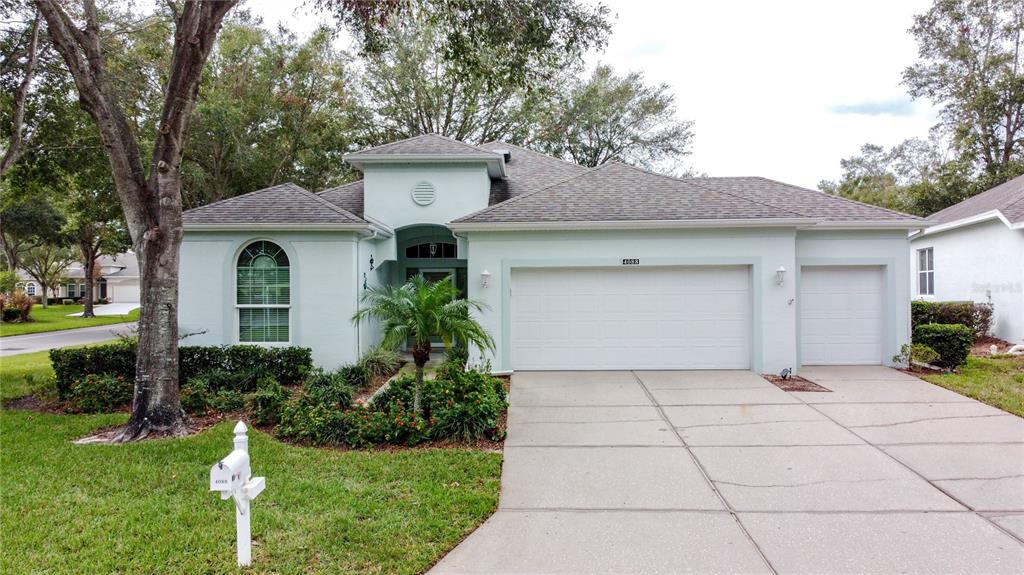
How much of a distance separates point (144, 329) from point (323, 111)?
663 inches

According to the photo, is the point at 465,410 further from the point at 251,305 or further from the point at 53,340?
the point at 53,340

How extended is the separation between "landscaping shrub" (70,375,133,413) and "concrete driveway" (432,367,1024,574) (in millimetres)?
6104

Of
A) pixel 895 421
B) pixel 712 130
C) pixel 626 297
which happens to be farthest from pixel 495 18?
pixel 712 130

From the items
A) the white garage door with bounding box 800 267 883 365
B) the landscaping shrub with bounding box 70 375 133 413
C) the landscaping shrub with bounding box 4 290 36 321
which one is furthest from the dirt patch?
the landscaping shrub with bounding box 4 290 36 321

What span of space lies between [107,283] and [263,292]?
47749mm

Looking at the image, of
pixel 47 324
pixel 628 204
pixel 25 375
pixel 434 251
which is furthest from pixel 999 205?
pixel 47 324

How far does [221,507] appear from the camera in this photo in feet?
14.4

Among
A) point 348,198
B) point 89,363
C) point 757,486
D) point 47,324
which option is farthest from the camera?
point 47,324

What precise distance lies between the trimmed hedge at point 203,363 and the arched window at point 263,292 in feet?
3.72

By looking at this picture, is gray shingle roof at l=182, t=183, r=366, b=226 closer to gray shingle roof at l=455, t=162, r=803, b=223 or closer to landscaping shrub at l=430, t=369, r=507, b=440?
gray shingle roof at l=455, t=162, r=803, b=223

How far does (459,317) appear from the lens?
700 centimetres

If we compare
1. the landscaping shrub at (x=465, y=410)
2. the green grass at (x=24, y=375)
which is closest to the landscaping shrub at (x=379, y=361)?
the landscaping shrub at (x=465, y=410)

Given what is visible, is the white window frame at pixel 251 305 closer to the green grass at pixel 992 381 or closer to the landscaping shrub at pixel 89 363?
the landscaping shrub at pixel 89 363

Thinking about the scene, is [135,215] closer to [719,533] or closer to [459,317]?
[459,317]
